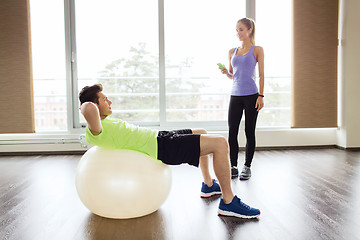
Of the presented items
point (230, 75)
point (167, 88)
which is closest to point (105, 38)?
point (167, 88)

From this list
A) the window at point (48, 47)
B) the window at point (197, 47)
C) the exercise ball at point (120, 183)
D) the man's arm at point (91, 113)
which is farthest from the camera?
the window at point (197, 47)

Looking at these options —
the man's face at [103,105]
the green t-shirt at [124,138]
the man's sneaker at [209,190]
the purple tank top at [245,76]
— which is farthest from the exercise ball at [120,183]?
the purple tank top at [245,76]

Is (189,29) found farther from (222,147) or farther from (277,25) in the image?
(222,147)

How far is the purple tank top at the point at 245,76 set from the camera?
2.83m

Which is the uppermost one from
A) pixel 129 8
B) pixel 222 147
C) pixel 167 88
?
pixel 129 8

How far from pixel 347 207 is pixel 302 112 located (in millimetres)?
2370

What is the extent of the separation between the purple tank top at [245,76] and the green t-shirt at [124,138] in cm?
120

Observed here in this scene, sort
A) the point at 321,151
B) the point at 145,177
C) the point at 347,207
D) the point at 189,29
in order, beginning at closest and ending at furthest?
the point at 145,177
the point at 347,207
the point at 321,151
the point at 189,29

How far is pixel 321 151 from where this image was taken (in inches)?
165

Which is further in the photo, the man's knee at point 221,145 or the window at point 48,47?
the window at point 48,47

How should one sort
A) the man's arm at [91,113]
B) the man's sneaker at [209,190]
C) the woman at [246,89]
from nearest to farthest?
the man's arm at [91,113] < the man's sneaker at [209,190] < the woman at [246,89]

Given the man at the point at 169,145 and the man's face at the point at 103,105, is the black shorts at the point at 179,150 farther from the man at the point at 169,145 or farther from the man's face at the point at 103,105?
the man's face at the point at 103,105

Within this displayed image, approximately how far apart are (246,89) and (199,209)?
3.93 feet

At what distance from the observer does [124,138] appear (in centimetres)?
185
